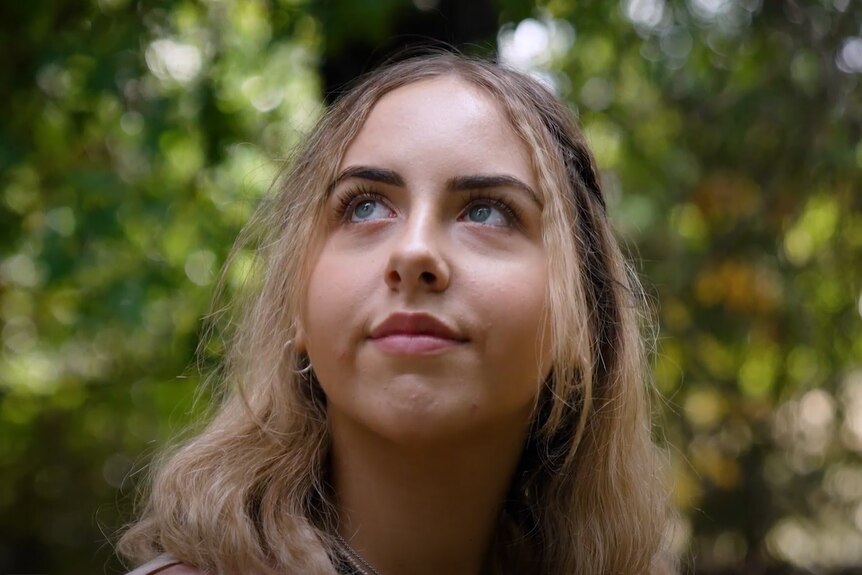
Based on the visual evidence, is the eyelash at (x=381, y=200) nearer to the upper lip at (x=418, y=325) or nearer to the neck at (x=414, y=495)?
the upper lip at (x=418, y=325)

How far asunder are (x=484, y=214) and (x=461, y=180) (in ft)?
0.25

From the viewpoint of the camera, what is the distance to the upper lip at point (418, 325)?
1.82 metres

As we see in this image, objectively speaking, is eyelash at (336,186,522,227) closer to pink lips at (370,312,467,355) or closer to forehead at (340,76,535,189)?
forehead at (340,76,535,189)

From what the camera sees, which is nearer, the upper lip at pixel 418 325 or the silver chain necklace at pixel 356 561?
the upper lip at pixel 418 325

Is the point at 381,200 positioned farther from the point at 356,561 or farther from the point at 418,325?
the point at 356,561

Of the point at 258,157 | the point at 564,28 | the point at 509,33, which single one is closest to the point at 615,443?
the point at 509,33

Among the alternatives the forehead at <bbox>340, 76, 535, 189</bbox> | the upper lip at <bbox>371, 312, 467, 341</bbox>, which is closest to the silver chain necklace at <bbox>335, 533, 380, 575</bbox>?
the upper lip at <bbox>371, 312, 467, 341</bbox>

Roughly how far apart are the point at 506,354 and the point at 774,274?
3.22 m

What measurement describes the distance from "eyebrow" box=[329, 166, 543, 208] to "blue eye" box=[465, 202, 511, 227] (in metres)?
0.03

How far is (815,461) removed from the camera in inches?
220

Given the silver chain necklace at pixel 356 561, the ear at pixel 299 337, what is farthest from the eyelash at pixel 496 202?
the silver chain necklace at pixel 356 561

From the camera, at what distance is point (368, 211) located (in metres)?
2.00

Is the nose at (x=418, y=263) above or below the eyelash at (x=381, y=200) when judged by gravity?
below

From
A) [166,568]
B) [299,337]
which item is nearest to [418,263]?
[299,337]
